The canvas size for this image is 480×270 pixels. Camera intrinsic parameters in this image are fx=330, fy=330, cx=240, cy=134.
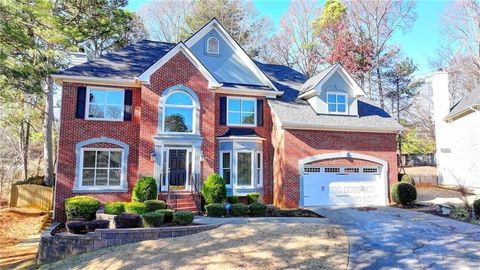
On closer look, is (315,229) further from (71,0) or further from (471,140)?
(71,0)

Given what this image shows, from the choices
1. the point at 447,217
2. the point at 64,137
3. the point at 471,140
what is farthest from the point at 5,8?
the point at 471,140

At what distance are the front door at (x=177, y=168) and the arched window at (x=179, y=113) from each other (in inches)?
42.9

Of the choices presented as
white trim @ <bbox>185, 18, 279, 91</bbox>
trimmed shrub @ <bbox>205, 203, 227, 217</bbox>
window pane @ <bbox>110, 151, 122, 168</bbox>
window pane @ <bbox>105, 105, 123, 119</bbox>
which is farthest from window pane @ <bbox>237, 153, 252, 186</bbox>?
window pane @ <bbox>105, 105, 123, 119</bbox>

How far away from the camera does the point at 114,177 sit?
1512 centimetres

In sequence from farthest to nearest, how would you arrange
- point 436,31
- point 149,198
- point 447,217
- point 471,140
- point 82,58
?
point 436,31
point 471,140
point 82,58
point 149,198
point 447,217

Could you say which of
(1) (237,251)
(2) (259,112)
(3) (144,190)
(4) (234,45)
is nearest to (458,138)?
(2) (259,112)

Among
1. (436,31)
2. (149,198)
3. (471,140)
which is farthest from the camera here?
(436,31)

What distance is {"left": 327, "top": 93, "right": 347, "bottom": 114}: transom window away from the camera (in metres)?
17.9

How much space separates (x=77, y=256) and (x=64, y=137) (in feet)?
21.1

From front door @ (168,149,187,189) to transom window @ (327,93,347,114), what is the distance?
8.21 m

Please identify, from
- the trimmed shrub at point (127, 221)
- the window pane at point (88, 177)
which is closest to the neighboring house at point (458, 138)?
the trimmed shrub at point (127, 221)

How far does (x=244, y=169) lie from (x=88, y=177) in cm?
731

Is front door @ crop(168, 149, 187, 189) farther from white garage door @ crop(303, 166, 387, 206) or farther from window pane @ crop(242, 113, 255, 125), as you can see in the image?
white garage door @ crop(303, 166, 387, 206)

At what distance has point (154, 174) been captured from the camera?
15.0 metres
